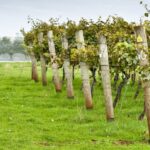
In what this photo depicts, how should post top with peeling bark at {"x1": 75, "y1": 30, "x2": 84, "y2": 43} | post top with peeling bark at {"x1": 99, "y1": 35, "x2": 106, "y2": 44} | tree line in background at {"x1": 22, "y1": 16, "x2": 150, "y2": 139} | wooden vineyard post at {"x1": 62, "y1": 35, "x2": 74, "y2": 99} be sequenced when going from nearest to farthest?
tree line in background at {"x1": 22, "y1": 16, "x2": 150, "y2": 139} < post top with peeling bark at {"x1": 99, "y1": 35, "x2": 106, "y2": 44} < post top with peeling bark at {"x1": 75, "y1": 30, "x2": 84, "y2": 43} < wooden vineyard post at {"x1": 62, "y1": 35, "x2": 74, "y2": 99}

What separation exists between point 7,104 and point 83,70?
4.66 m

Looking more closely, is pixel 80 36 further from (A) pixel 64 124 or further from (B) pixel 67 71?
(A) pixel 64 124

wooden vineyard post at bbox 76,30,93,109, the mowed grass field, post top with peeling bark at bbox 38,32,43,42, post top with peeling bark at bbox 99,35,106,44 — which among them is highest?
post top with peeling bark at bbox 38,32,43,42

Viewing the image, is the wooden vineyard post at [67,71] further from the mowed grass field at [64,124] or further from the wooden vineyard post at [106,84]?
the wooden vineyard post at [106,84]

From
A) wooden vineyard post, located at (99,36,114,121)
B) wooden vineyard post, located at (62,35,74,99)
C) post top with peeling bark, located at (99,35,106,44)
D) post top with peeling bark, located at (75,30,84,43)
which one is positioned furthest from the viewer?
wooden vineyard post, located at (62,35,74,99)

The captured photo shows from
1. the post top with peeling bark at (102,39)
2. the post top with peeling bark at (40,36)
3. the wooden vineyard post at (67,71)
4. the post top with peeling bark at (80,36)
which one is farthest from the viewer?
the post top with peeling bark at (40,36)

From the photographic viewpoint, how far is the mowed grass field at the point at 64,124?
54.3 ft

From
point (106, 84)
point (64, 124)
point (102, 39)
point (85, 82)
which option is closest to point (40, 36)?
point (85, 82)

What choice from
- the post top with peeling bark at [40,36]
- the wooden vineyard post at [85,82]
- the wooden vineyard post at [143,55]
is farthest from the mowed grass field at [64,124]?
the post top with peeling bark at [40,36]

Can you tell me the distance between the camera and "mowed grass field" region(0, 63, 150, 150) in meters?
16.6

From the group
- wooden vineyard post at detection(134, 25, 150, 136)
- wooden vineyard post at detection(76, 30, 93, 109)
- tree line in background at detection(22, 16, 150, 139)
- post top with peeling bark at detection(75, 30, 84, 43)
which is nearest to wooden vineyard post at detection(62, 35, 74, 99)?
tree line in background at detection(22, 16, 150, 139)

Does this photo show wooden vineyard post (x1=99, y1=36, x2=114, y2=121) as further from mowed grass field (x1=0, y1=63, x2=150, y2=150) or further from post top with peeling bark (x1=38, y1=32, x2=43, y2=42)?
post top with peeling bark (x1=38, y1=32, x2=43, y2=42)

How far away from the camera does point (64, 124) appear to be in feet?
67.5

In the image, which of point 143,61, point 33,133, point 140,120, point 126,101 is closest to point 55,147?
point 33,133
